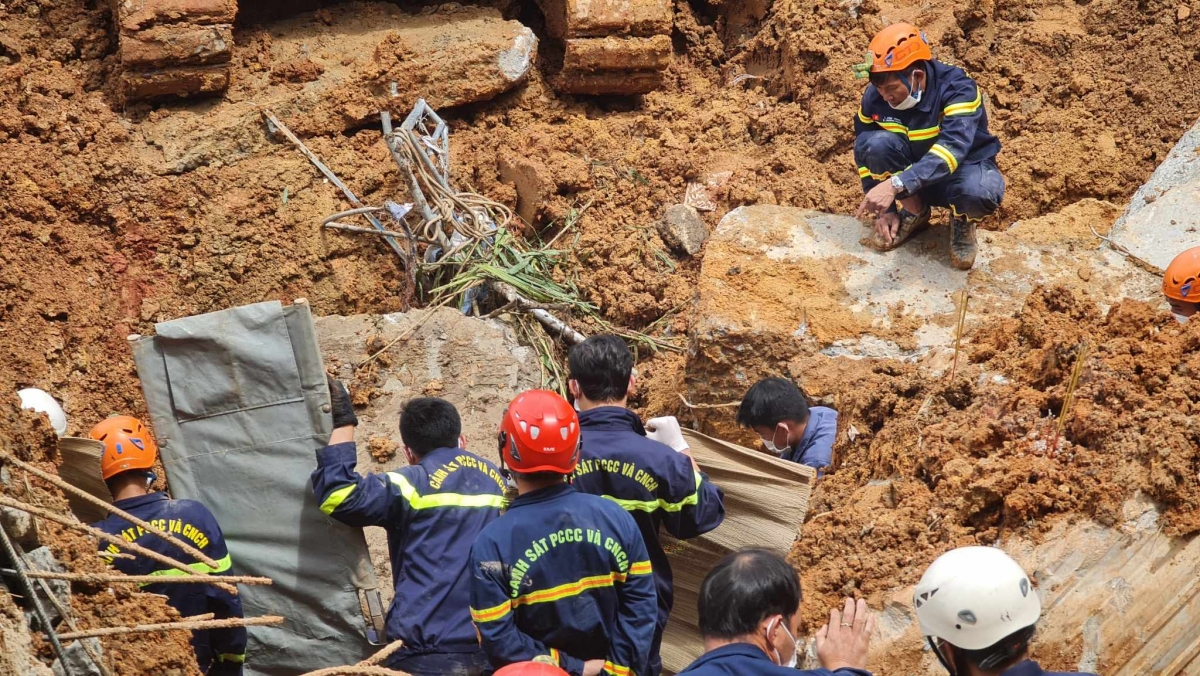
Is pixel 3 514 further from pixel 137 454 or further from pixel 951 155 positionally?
pixel 951 155

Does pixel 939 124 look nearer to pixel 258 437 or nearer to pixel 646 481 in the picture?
pixel 646 481

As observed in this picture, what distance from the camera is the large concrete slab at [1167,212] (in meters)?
5.61

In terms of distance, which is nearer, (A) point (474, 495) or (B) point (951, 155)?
(A) point (474, 495)

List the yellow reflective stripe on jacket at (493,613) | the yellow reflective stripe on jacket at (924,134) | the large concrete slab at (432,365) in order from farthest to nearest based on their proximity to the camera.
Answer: the large concrete slab at (432,365) → the yellow reflective stripe on jacket at (924,134) → the yellow reflective stripe on jacket at (493,613)

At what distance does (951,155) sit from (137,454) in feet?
11.8

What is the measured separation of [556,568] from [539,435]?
14.7 inches

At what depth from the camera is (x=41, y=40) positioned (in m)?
6.97

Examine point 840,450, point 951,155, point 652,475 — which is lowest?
point 840,450

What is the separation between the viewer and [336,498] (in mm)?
3959

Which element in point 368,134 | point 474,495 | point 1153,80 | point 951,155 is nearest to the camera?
point 474,495

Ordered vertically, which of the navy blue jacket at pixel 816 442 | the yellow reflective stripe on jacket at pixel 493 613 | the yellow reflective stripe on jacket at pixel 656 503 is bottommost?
the navy blue jacket at pixel 816 442

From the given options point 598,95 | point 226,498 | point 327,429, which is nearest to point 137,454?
point 226,498

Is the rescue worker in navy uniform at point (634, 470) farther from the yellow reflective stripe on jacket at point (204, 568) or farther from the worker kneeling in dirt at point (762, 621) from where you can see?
the yellow reflective stripe on jacket at point (204, 568)

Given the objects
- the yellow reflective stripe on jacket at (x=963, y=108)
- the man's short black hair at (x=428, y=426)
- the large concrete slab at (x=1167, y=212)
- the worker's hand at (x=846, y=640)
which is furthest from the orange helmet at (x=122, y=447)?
the large concrete slab at (x=1167, y=212)
